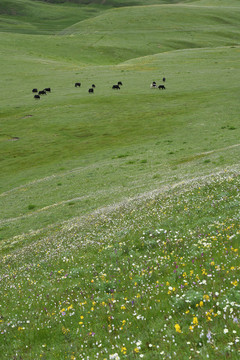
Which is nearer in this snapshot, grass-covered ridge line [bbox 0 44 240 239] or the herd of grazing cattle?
grass-covered ridge line [bbox 0 44 240 239]

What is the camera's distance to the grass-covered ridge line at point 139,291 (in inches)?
251

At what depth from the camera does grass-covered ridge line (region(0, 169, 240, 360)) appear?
639 cm

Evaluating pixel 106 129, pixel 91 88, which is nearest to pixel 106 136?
pixel 106 129

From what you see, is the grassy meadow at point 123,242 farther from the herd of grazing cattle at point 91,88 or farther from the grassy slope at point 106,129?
the herd of grazing cattle at point 91,88

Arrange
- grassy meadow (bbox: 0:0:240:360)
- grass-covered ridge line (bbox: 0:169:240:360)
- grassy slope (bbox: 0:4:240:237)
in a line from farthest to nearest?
1. grassy slope (bbox: 0:4:240:237)
2. grassy meadow (bbox: 0:0:240:360)
3. grass-covered ridge line (bbox: 0:169:240:360)

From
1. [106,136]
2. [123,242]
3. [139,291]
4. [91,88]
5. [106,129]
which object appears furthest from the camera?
[91,88]

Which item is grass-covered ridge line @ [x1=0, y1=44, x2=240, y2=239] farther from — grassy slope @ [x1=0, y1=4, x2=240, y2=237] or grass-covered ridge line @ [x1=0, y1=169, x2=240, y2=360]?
grass-covered ridge line @ [x1=0, y1=169, x2=240, y2=360]

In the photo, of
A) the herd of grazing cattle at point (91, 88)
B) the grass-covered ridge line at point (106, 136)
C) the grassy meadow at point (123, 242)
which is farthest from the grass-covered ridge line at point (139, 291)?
the herd of grazing cattle at point (91, 88)

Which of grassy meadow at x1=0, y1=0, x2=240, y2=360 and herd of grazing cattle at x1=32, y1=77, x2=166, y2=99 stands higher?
herd of grazing cattle at x1=32, y1=77, x2=166, y2=99

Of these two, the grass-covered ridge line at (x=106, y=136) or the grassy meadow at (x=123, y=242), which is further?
the grass-covered ridge line at (x=106, y=136)

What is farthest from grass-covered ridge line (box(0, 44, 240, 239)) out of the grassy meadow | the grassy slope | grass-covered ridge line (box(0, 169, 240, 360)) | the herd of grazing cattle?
grass-covered ridge line (box(0, 169, 240, 360))

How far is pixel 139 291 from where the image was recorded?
867 centimetres

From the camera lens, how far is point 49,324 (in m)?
8.89

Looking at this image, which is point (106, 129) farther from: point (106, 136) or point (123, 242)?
point (123, 242)
